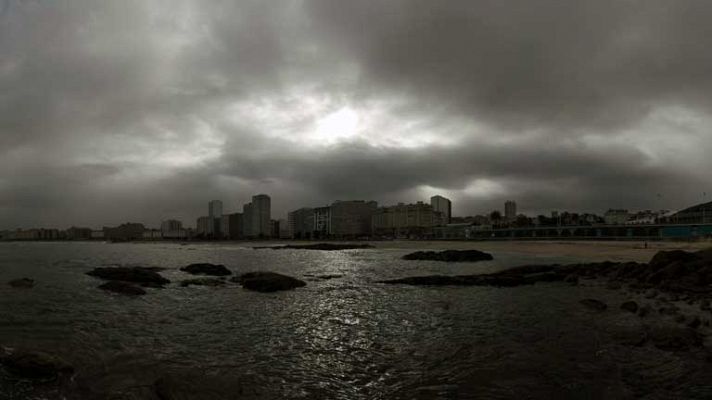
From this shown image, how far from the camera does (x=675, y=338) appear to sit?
42.4ft

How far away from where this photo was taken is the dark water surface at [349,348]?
9.70 metres

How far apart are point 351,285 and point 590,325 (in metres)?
18.1

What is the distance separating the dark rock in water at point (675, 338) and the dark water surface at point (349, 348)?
0.62 m

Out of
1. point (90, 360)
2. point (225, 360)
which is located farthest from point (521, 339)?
point (90, 360)

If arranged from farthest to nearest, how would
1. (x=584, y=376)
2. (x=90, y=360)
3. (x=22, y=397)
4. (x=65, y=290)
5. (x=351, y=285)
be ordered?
(x=351, y=285)
(x=65, y=290)
(x=90, y=360)
(x=584, y=376)
(x=22, y=397)

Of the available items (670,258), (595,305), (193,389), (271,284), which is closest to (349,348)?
(193,389)

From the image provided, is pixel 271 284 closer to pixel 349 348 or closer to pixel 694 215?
pixel 349 348

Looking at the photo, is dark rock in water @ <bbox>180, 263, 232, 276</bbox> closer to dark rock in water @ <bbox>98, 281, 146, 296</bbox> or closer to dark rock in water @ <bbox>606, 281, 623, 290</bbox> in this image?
dark rock in water @ <bbox>98, 281, 146, 296</bbox>

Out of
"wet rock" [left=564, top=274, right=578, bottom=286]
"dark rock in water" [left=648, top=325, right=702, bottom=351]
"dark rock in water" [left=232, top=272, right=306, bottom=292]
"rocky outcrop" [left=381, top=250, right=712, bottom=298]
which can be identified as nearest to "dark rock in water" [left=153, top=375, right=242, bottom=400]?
"dark rock in water" [left=648, top=325, right=702, bottom=351]

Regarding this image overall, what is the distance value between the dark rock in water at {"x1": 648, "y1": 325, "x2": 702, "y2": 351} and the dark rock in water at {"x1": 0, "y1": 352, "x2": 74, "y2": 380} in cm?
1725

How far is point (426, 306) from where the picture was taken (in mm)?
21375

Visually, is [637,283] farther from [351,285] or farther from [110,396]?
[110,396]

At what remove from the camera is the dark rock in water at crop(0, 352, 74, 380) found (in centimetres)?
1038

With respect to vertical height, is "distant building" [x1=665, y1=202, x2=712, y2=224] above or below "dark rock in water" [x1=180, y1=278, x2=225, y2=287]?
above
